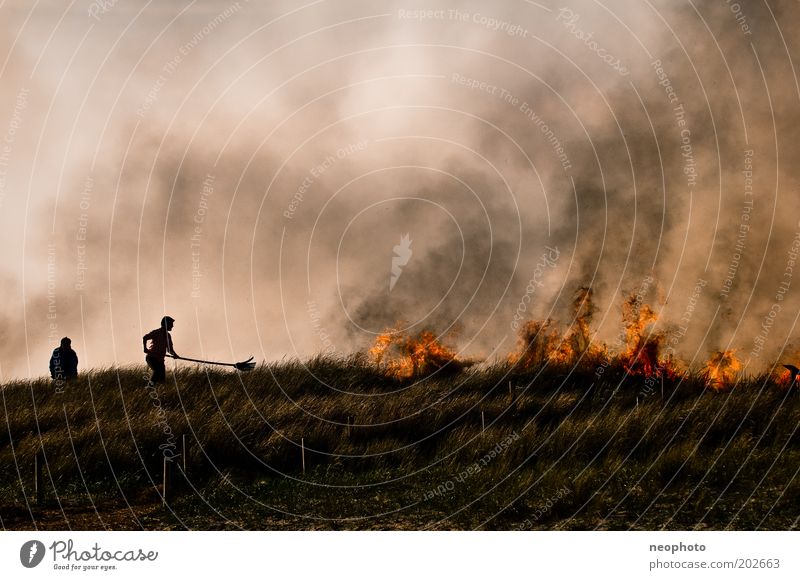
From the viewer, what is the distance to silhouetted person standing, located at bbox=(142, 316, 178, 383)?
17.2 m

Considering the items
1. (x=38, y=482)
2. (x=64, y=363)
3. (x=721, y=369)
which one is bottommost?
(x=721, y=369)

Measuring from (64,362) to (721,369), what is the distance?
16.3m

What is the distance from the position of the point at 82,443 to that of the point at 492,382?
9.00m

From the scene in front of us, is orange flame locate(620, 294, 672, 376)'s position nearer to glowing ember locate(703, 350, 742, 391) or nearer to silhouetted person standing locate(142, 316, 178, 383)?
glowing ember locate(703, 350, 742, 391)

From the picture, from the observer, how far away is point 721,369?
1862cm

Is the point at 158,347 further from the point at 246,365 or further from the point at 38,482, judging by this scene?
the point at 38,482

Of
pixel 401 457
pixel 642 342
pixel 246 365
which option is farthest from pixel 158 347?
pixel 642 342

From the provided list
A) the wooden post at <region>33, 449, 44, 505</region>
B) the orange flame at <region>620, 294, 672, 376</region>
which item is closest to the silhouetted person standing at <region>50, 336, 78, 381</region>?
the wooden post at <region>33, 449, 44, 505</region>

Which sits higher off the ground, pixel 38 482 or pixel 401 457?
pixel 38 482

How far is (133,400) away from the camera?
16078mm

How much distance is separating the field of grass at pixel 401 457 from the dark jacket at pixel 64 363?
59.7 inches

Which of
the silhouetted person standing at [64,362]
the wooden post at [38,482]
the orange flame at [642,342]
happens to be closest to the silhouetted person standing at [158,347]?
the silhouetted person standing at [64,362]
